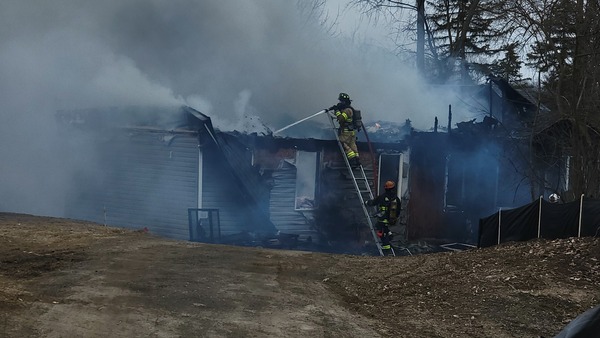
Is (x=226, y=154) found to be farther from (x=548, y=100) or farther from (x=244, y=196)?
(x=548, y=100)

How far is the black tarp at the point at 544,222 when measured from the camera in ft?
27.2

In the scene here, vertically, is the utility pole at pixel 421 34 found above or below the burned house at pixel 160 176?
above

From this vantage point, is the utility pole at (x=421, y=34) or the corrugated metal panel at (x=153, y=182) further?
the utility pole at (x=421, y=34)

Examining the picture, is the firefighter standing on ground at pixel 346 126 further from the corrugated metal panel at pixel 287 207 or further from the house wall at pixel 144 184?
the house wall at pixel 144 184

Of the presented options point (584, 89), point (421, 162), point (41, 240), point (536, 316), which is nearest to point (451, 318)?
point (536, 316)

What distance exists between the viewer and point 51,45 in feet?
40.0

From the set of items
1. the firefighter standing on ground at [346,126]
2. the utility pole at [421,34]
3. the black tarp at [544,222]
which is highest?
the utility pole at [421,34]

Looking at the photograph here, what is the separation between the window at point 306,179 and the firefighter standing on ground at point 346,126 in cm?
151

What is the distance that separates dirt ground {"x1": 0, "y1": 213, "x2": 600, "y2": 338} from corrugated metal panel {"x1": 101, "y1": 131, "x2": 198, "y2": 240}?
13.1ft

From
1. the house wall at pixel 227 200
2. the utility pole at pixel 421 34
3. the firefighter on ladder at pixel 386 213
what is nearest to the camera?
the firefighter on ladder at pixel 386 213

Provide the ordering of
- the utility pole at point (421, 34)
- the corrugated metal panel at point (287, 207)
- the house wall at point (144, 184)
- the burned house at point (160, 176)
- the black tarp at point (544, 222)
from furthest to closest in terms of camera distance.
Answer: the utility pole at point (421, 34), the corrugated metal panel at point (287, 207), the house wall at point (144, 184), the burned house at point (160, 176), the black tarp at point (544, 222)

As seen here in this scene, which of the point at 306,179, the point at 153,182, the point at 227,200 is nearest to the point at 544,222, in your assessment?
the point at 306,179

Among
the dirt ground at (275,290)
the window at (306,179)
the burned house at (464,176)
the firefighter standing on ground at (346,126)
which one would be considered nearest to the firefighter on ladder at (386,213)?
the firefighter standing on ground at (346,126)

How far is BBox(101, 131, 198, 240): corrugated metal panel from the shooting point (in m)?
12.5
